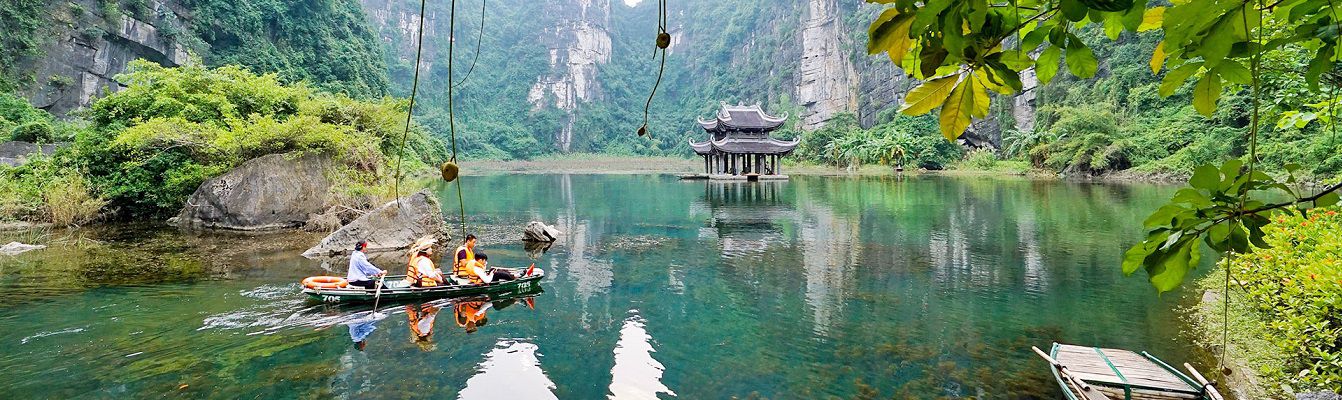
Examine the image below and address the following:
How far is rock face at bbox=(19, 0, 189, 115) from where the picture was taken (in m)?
26.4

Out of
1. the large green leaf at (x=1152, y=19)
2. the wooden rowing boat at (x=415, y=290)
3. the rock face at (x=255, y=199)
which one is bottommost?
the wooden rowing boat at (x=415, y=290)

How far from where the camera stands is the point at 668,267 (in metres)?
10.8

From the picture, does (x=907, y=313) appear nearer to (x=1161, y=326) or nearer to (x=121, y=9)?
(x=1161, y=326)

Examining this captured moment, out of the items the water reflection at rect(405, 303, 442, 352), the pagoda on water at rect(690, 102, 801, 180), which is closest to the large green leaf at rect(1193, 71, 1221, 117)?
the water reflection at rect(405, 303, 442, 352)

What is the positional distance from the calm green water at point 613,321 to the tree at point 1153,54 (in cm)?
424

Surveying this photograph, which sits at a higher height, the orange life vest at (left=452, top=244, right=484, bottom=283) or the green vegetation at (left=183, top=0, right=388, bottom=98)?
the green vegetation at (left=183, top=0, right=388, bottom=98)

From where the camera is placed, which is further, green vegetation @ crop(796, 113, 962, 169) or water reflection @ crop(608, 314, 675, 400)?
green vegetation @ crop(796, 113, 962, 169)

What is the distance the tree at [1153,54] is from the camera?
42.8 inches

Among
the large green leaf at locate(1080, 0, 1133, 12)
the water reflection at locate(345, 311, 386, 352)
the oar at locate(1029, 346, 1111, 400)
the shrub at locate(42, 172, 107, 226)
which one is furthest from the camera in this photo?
the shrub at locate(42, 172, 107, 226)

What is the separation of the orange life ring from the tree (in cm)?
784

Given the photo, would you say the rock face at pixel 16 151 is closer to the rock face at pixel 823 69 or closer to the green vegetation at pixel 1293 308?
the green vegetation at pixel 1293 308

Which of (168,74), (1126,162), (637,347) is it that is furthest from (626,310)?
(1126,162)

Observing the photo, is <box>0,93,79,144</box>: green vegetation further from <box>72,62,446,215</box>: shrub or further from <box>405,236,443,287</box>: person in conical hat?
<box>405,236,443,287</box>: person in conical hat

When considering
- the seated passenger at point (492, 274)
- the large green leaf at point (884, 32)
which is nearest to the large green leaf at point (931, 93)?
the large green leaf at point (884, 32)
